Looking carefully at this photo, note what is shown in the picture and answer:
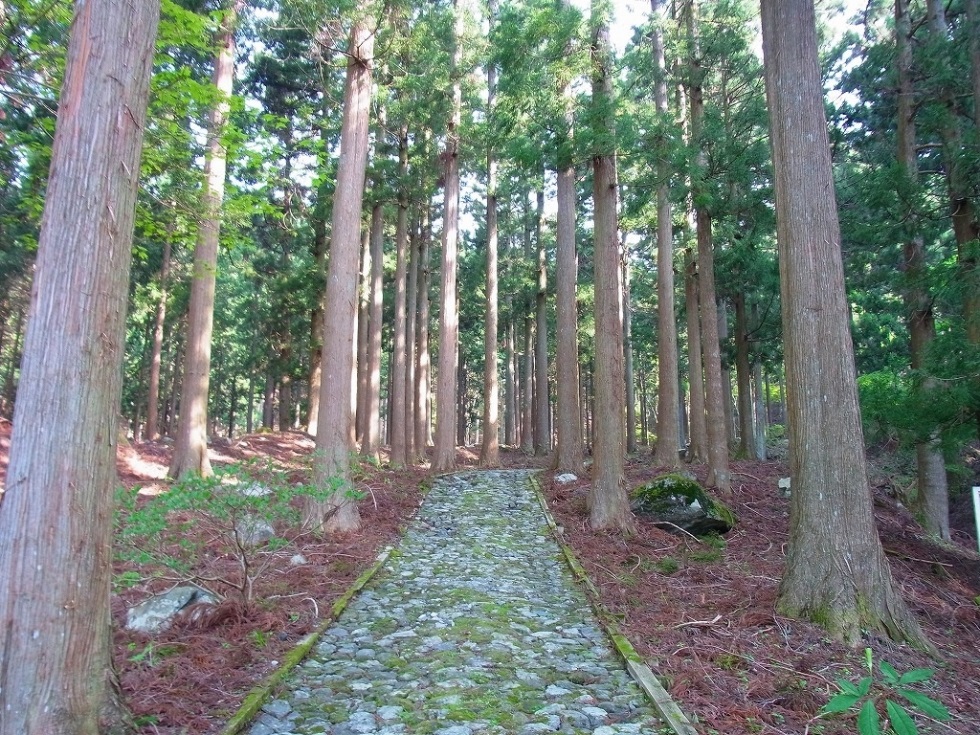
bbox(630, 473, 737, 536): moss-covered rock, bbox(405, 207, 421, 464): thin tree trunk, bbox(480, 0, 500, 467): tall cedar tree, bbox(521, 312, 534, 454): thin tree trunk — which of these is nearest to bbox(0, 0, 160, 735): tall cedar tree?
bbox(630, 473, 737, 536): moss-covered rock

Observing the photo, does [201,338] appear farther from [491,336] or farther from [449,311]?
[491,336]

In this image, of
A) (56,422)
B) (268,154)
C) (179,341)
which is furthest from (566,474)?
(179,341)

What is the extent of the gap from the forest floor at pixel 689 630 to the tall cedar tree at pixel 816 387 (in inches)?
12.0

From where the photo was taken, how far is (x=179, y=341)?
1175 inches

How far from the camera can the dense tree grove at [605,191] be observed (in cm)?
620

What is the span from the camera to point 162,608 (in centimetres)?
555

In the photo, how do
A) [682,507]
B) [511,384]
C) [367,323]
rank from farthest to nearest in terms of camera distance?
[511,384]
[367,323]
[682,507]

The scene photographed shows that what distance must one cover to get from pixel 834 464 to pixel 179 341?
29.9 meters

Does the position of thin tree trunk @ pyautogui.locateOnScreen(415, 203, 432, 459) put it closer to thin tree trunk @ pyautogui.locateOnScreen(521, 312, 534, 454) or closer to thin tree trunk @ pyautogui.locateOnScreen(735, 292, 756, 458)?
thin tree trunk @ pyautogui.locateOnScreen(521, 312, 534, 454)

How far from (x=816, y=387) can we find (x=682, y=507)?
205 inches

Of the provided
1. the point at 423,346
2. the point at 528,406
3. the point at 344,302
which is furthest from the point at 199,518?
the point at 528,406

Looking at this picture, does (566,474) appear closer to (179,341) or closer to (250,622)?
(250,622)

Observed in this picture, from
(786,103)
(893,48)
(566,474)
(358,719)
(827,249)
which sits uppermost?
(893,48)

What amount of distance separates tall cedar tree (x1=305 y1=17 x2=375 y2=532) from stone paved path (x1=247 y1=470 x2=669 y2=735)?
157 centimetres
